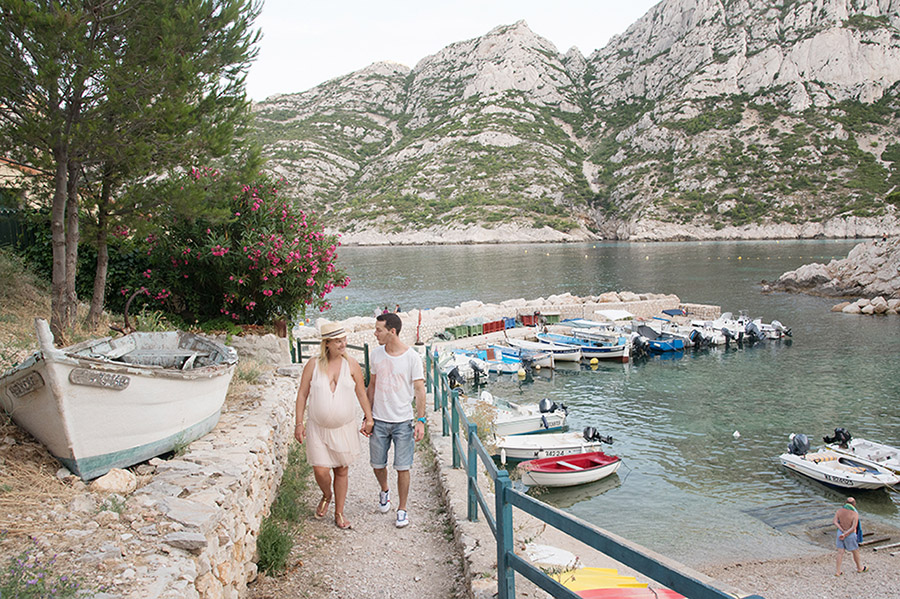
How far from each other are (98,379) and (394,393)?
8.02 ft

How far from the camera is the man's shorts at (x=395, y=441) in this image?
5.49 meters

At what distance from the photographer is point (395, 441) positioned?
5570 millimetres

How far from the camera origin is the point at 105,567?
3.17m

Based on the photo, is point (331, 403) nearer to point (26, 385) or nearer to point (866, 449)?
point (26, 385)

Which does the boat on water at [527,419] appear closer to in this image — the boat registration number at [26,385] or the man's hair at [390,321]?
the man's hair at [390,321]

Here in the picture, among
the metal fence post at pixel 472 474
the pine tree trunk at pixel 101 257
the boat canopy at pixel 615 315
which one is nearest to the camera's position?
the metal fence post at pixel 472 474

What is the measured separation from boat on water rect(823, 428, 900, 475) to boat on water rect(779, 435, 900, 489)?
0.96 feet

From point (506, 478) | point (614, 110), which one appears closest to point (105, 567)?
point (506, 478)

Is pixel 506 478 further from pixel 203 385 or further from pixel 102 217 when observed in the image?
pixel 102 217

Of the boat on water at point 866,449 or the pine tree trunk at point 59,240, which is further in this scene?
the boat on water at point 866,449

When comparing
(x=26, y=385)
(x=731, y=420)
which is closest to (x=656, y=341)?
(x=731, y=420)

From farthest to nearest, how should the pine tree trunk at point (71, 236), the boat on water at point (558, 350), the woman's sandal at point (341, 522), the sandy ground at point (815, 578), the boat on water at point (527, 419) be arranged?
the boat on water at point (558, 350), the boat on water at point (527, 419), the sandy ground at point (815, 578), the pine tree trunk at point (71, 236), the woman's sandal at point (341, 522)

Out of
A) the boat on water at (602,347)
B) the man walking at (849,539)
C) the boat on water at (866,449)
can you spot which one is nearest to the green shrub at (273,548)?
the man walking at (849,539)

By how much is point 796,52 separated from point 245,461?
151655mm
